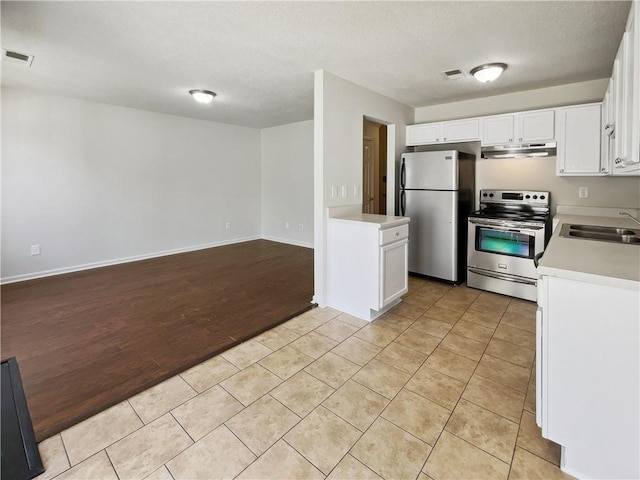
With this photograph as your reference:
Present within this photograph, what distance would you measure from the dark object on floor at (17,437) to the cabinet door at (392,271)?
2481 millimetres

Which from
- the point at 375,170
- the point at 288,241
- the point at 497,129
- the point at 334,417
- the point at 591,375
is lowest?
the point at 334,417

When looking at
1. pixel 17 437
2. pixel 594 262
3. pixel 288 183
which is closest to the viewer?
pixel 594 262

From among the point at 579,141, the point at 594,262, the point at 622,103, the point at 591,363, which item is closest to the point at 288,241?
the point at 579,141

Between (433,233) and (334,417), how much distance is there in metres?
2.88

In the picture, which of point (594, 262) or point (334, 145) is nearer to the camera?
point (594, 262)

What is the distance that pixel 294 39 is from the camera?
8.39ft

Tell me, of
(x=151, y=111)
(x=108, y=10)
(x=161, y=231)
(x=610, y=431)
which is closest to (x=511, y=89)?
(x=610, y=431)

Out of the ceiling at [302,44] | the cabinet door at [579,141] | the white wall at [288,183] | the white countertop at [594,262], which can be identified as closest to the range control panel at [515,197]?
the cabinet door at [579,141]

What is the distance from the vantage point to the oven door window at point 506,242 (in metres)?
3.47

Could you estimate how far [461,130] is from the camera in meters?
4.10

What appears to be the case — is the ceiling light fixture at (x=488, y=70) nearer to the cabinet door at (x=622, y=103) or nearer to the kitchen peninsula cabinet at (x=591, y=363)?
the cabinet door at (x=622, y=103)

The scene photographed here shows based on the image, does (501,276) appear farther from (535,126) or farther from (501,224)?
(535,126)

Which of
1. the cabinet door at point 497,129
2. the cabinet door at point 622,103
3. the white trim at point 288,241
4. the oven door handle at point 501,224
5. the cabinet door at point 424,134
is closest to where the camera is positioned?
the cabinet door at point 622,103

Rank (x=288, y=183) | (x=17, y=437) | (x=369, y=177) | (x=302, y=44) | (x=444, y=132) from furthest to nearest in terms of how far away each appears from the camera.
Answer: (x=288, y=183) < (x=369, y=177) < (x=444, y=132) < (x=302, y=44) < (x=17, y=437)
